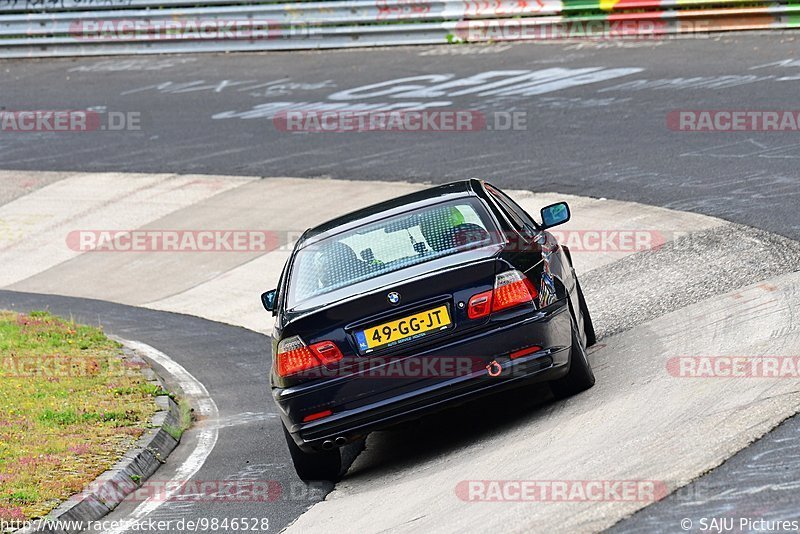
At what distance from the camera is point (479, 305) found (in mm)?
7125

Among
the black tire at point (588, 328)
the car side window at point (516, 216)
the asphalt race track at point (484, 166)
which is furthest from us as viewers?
the black tire at point (588, 328)

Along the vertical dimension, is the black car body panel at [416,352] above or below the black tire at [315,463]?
above

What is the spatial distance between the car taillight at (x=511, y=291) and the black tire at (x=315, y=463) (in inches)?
54.7

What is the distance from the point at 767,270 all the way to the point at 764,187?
118 inches

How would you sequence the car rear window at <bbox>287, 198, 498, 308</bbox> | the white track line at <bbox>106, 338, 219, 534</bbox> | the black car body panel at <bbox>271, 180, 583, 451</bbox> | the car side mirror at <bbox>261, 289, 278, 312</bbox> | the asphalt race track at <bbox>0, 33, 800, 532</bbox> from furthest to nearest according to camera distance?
the car side mirror at <bbox>261, 289, 278, 312</bbox>
the white track line at <bbox>106, 338, 219, 534</bbox>
the car rear window at <bbox>287, 198, 498, 308</bbox>
the asphalt race track at <bbox>0, 33, 800, 532</bbox>
the black car body panel at <bbox>271, 180, 583, 451</bbox>

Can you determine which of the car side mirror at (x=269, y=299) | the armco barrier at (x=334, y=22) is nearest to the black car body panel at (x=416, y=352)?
the car side mirror at (x=269, y=299)

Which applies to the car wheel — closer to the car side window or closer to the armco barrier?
the car side window

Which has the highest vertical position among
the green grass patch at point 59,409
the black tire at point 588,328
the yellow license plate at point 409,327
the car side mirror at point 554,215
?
the car side mirror at point 554,215

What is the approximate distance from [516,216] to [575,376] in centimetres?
126

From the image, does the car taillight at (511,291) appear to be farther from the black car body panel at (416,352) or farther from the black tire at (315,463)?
the black tire at (315,463)

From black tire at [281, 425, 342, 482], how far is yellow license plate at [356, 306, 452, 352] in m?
0.87

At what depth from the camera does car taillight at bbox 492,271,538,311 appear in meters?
7.16

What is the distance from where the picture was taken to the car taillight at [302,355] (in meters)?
7.16

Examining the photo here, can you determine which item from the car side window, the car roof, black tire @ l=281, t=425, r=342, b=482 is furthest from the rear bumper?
the car roof
